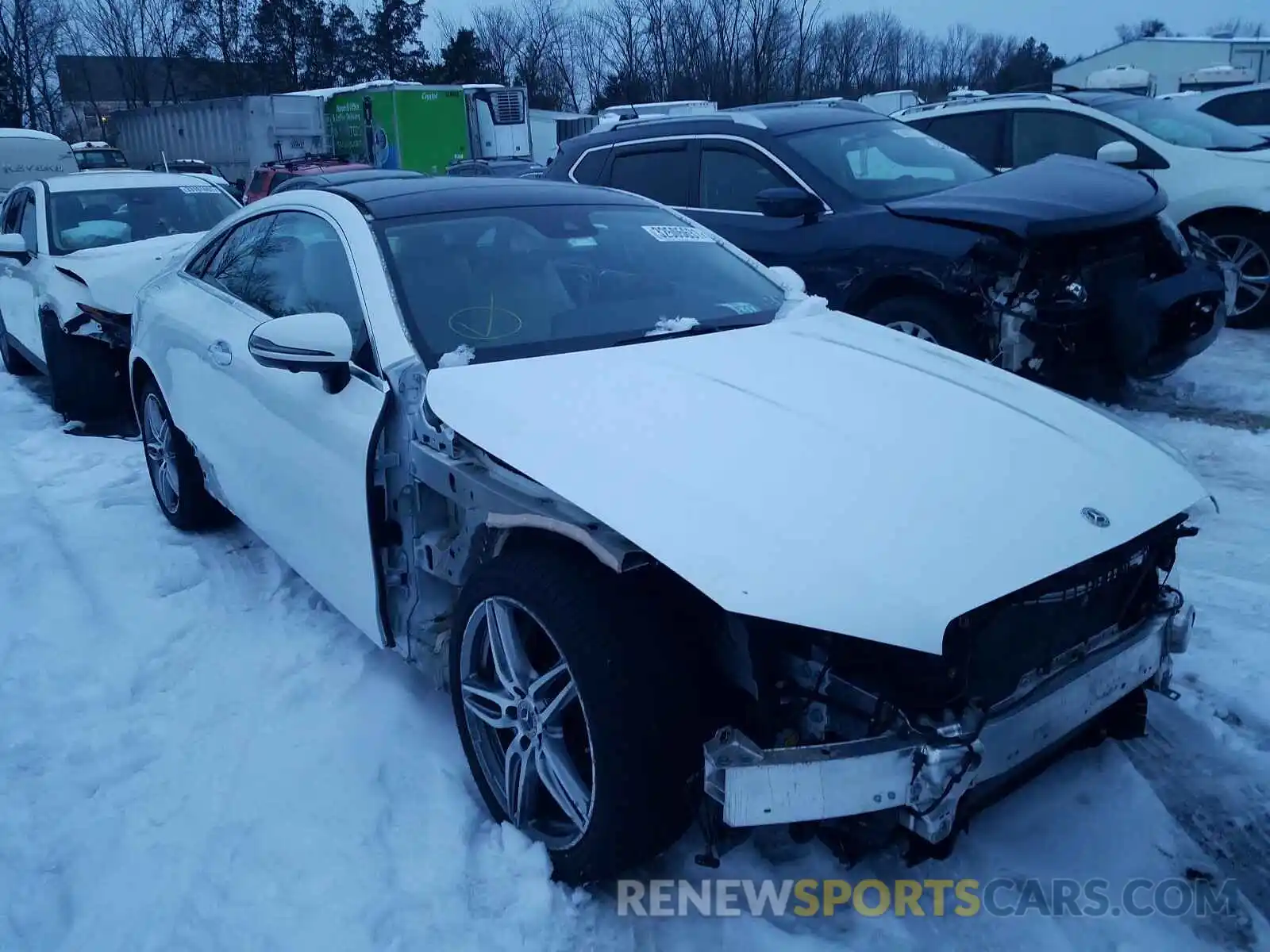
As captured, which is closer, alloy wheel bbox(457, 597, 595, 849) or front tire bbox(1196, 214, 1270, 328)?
alloy wheel bbox(457, 597, 595, 849)

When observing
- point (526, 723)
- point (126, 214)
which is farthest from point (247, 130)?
point (526, 723)

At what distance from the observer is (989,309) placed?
216 inches

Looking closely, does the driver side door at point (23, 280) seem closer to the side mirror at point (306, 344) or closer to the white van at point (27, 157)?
the side mirror at point (306, 344)

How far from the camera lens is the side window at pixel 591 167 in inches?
293

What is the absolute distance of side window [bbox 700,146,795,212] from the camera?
6.45m

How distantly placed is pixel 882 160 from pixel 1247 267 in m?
3.57

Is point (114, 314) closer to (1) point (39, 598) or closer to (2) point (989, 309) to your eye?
(1) point (39, 598)

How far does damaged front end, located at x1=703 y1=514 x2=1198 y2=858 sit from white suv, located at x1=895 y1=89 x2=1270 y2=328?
5.80 meters

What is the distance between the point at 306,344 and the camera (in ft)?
9.53

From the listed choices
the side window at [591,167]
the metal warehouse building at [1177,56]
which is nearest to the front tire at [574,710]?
the side window at [591,167]

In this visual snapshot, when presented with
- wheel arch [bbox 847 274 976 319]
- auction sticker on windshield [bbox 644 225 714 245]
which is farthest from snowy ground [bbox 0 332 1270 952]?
wheel arch [bbox 847 274 976 319]

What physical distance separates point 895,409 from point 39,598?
11.7 feet

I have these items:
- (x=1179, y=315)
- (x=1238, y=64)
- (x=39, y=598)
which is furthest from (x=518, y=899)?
(x=1238, y=64)

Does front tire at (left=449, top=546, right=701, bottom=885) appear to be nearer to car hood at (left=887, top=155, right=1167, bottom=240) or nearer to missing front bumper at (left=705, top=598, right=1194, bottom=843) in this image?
missing front bumper at (left=705, top=598, right=1194, bottom=843)
